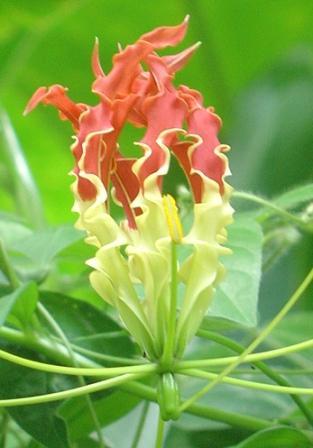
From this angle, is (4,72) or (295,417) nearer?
(295,417)

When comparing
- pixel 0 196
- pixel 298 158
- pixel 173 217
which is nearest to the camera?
pixel 173 217

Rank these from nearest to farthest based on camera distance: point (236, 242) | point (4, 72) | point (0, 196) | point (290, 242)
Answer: point (236, 242) < point (290, 242) < point (4, 72) < point (0, 196)

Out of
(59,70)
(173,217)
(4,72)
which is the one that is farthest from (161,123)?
(59,70)

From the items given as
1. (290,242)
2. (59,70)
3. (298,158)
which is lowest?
A: (298,158)

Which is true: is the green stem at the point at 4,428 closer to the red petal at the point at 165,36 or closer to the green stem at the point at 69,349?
the green stem at the point at 69,349

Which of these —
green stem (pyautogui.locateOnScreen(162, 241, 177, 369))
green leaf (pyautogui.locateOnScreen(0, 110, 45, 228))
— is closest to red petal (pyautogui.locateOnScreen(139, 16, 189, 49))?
green stem (pyautogui.locateOnScreen(162, 241, 177, 369))

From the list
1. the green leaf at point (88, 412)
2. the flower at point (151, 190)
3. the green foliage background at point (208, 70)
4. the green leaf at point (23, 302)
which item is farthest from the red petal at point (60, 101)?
the green foliage background at point (208, 70)

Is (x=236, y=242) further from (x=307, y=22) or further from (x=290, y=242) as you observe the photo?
(x=307, y=22)
